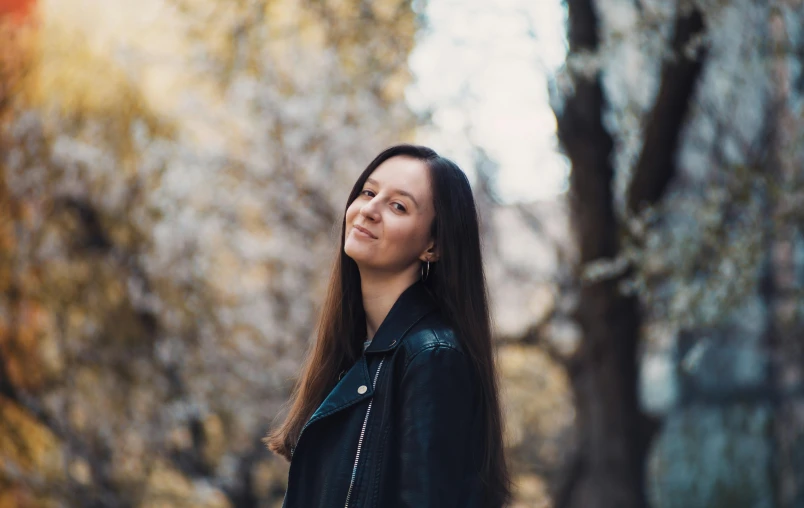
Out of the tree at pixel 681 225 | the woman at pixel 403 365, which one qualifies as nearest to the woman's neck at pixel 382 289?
the woman at pixel 403 365

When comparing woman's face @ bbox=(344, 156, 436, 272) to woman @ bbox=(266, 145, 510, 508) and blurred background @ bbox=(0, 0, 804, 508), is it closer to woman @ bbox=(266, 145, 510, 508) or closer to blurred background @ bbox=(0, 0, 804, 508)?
woman @ bbox=(266, 145, 510, 508)

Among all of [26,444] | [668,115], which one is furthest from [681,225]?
[26,444]

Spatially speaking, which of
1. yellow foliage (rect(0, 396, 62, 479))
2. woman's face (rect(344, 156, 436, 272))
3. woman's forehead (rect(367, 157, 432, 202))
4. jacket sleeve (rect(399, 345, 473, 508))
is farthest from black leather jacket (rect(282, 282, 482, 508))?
yellow foliage (rect(0, 396, 62, 479))

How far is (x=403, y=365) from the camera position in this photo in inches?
75.8

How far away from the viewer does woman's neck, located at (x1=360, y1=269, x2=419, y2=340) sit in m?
2.14

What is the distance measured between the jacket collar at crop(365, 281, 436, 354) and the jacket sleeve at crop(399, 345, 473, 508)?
0.37 ft

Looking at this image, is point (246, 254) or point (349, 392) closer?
point (349, 392)

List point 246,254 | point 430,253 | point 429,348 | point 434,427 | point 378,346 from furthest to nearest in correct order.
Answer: point 246,254
point 430,253
point 378,346
point 429,348
point 434,427

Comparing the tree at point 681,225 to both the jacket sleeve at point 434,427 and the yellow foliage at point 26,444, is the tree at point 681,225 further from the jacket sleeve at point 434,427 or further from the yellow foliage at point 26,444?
the yellow foliage at point 26,444

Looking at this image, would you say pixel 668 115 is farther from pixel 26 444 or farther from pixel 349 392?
pixel 26 444

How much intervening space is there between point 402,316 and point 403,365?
147mm

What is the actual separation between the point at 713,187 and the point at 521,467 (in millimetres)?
4201

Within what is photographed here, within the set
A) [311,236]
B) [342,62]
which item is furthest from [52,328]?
[342,62]

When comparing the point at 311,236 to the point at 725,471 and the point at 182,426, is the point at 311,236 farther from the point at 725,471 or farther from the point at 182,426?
the point at 725,471
